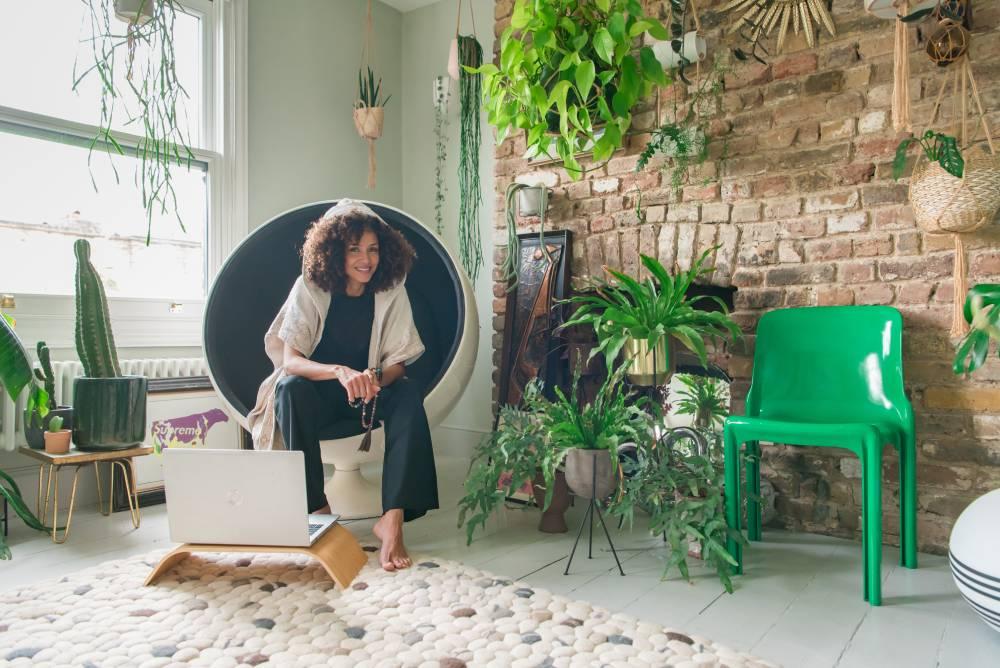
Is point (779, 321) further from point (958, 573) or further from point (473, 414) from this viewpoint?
point (473, 414)

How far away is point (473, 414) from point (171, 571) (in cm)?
210

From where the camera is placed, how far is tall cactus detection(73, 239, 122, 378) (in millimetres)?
2506

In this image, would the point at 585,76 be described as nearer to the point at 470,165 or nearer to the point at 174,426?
the point at 470,165

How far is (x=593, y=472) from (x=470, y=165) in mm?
2159

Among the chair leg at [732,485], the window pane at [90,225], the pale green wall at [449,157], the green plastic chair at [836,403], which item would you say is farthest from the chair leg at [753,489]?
the window pane at [90,225]

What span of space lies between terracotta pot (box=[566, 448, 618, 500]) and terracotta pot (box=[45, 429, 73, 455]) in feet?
5.78

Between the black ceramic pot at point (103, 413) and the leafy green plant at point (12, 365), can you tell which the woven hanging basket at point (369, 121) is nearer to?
the black ceramic pot at point (103, 413)

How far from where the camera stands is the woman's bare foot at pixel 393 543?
203 cm

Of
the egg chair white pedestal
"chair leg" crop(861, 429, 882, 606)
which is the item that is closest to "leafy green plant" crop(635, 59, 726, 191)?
"chair leg" crop(861, 429, 882, 606)

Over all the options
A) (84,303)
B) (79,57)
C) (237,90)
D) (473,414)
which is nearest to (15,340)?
(84,303)

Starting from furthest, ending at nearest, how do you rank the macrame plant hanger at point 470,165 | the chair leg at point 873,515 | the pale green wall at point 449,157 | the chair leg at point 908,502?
1. the pale green wall at point 449,157
2. the macrame plant hanger at point 470,165
3. the chair leg at point 908,502
4. the chair leg at point 873,515

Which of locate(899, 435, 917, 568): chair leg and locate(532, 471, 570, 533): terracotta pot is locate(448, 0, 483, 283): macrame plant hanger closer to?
locate(532, 471, 570, 533): terracotta pot

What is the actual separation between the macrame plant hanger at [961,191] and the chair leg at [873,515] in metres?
0.56

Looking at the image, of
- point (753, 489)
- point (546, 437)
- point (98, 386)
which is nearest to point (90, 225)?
point (98, 386)
